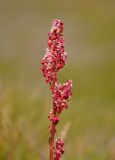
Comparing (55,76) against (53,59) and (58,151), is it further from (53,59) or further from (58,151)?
(58,151)

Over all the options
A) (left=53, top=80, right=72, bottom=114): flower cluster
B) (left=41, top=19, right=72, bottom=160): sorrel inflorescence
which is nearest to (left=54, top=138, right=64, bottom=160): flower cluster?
(left=41, top=19, right=72, bottom=160): sorrel inflorescence

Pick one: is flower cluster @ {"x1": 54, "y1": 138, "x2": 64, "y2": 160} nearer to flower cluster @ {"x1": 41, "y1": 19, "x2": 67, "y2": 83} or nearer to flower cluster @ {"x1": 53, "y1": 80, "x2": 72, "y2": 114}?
flower cluster @ {"x1": 53, "y1": 80, "x2": 72, "y2": 114}

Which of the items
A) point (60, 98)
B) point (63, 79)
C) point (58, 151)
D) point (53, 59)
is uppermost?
point (63, 79)

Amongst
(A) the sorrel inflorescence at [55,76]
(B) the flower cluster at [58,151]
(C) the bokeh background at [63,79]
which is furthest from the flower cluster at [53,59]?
(C) the bokeh background at [63,79]

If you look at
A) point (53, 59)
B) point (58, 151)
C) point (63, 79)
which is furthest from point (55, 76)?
point (63, 79)

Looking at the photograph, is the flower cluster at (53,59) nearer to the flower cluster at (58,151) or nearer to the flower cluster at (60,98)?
the flower cluster at (60,98)
